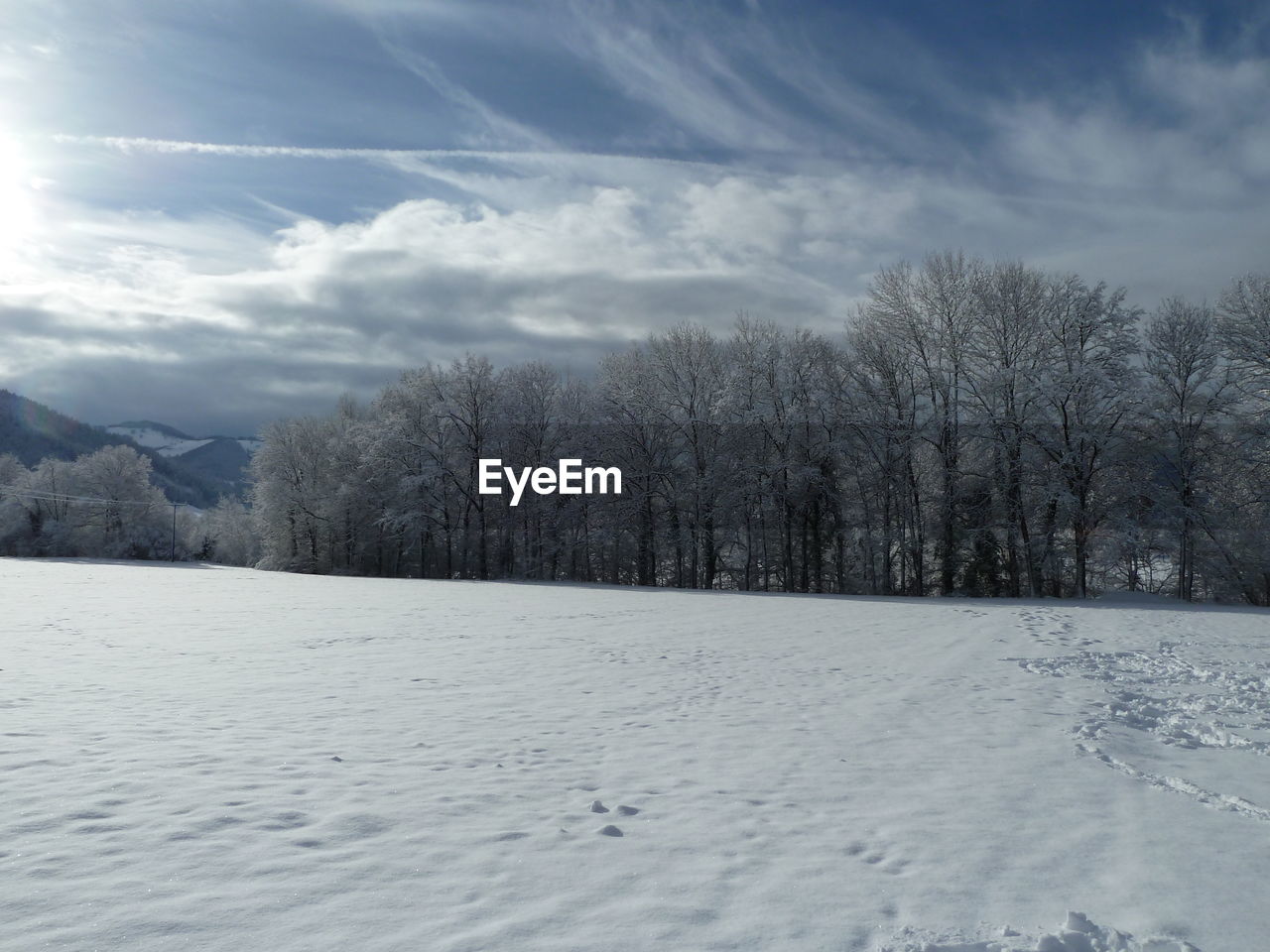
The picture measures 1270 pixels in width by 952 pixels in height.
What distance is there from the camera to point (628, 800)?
5.68 metres

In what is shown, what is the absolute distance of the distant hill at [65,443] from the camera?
163 metres

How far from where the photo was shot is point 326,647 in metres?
13.3

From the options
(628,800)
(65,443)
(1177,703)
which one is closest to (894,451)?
(1177,703)
